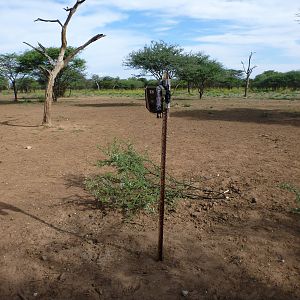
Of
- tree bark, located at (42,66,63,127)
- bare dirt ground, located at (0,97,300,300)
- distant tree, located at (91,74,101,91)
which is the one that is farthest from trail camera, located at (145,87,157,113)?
distant tree, located at (91,74,101,91)

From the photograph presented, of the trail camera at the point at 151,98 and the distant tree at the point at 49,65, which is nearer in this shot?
the trail camera at the point at 151,98

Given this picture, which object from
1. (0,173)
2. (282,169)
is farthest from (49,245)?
(282,169)

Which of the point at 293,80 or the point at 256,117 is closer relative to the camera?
the point at 256,117

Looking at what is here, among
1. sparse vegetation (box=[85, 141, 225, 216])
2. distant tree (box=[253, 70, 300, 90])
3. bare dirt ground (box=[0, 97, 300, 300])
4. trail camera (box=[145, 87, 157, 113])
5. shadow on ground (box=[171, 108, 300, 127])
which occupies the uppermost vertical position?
distant tree (box=[253, 70, 300, 90])

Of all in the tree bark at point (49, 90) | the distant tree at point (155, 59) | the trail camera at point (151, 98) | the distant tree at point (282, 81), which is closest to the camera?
the trail camera at point (151, 98)

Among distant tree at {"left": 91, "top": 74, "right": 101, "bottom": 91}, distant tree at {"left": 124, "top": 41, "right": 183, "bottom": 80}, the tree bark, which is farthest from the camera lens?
distant tree at {"left": 91, "top": 74, "right": 101, "bottom": 91}

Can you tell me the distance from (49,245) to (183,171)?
2950 mm

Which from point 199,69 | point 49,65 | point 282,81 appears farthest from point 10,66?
point 282,81

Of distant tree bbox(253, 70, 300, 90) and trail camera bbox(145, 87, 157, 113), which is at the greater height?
distant tree bbox(253, 70, 300, 90)

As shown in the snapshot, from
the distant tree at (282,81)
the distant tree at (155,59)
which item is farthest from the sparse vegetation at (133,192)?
the distant tree at (282,81)

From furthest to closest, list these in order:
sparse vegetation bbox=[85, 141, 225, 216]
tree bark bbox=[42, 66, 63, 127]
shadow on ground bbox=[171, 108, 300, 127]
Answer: shadow on ground bbox=[171, 108, 300, 127]
tree bark bbox=[42, 66, 63, 127]
sparse vegetation bbox=[85, 141, 225, 216]

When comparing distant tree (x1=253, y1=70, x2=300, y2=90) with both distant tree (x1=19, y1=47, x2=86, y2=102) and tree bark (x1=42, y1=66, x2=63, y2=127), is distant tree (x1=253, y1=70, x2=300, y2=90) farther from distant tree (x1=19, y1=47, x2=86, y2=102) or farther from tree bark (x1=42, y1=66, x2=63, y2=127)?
tree bark (x1=42, y1=66, x2=63, y2=127)

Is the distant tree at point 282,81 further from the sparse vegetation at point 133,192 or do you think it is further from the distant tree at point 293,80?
the sparse vegetation at point 133,192

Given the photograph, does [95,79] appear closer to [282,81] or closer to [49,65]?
[282,81]
